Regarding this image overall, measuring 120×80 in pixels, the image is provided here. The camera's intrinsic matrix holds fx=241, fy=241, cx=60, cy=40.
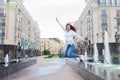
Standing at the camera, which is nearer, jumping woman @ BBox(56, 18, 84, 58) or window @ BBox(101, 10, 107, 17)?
jumping woman @ BBox(56, 18, 84, 58)

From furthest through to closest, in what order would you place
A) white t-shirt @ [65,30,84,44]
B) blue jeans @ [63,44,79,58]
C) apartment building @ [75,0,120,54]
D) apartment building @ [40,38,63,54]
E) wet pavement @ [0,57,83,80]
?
1. apartment building @ [40,38,63,54]
2. apartment building @ [75,0,120,54]
3. wet pavement @ [0,57,83,80]
4. white t-shirt @ [65,30,84,44]
5. blue jeans @ [63,44,79,58]

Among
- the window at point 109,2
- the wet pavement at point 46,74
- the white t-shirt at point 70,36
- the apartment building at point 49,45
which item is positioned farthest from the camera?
the apartment building at point 49,45

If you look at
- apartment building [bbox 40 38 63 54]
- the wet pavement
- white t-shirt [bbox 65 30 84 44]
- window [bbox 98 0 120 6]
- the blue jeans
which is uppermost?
window [bbox 98 0 120 6]

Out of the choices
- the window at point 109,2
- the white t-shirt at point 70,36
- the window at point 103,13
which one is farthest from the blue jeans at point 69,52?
the window at point 109,2

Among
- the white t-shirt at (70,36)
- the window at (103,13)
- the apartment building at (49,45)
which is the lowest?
the white t-shirt at (70,36)

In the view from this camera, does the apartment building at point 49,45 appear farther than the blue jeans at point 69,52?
Yes

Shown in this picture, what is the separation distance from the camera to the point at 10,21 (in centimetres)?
6131

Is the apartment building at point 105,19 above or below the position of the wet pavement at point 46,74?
above

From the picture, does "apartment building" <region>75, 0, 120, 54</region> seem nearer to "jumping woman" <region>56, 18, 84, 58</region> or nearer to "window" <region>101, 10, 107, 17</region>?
"window" <region>101, 10, 107, 17</region>

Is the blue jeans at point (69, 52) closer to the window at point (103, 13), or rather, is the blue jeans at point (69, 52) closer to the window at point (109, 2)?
the window at point (103, 13)

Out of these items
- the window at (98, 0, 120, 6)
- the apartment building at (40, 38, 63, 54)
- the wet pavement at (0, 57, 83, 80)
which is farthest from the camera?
the apartment building at (40, 38, 63, 54)

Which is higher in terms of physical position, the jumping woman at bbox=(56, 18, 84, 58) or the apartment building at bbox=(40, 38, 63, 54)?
the apartment building at bbox=(40, 38, 63, 54)

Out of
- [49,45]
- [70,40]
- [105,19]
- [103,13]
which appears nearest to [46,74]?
[70,40]

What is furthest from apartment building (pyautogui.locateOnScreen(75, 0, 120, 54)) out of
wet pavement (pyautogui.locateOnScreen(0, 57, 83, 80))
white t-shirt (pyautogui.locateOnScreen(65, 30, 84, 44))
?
white t-shirt (pyautogui.locateOnScreen(65, 30, 84, 44))
